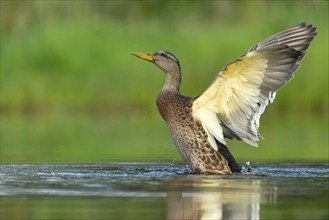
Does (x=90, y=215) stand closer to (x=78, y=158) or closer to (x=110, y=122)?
(x=78, y=158)

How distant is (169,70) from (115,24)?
986 centimetres

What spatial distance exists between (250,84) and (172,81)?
3.36 feet

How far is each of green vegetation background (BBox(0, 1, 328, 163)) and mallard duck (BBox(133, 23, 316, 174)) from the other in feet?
17.4

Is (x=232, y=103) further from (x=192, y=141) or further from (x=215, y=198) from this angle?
(x=215, y=198)

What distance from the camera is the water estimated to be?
8.14 metres

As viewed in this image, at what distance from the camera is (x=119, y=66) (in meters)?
20.3

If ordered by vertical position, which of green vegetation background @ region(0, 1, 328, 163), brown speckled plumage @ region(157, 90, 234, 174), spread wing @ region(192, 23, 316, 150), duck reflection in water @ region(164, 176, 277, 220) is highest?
green vegetation background @ region(0, 1, 328, 163)

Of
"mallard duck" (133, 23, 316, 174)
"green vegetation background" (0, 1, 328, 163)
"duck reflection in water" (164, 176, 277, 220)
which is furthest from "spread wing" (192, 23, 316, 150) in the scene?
"green vegetation background" (0, 1, 328, 163)

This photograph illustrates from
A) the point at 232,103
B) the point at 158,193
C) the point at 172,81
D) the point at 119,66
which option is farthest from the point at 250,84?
the point at 119,66

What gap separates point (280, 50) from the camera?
11055 millimetres

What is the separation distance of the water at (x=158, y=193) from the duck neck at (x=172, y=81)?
2.59ft

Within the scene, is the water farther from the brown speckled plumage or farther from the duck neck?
the duck neck

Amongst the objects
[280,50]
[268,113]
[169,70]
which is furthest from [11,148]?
[268,113]

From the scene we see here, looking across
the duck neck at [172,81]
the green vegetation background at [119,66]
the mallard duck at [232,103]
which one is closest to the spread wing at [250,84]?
the mallard duck at [232,103]
